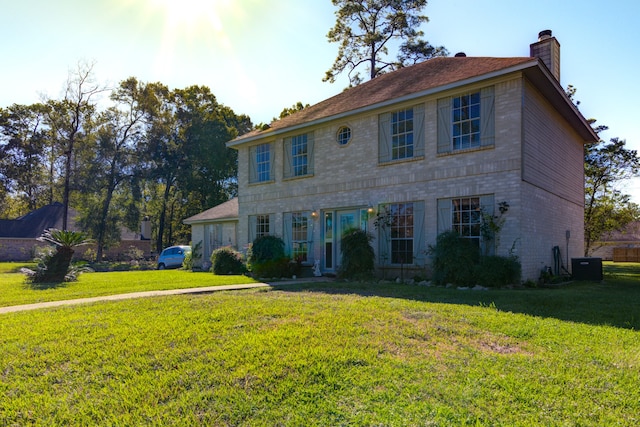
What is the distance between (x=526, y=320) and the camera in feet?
19.6

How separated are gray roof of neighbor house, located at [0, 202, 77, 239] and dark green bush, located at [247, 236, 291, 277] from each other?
1094 inches

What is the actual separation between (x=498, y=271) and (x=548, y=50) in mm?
8465

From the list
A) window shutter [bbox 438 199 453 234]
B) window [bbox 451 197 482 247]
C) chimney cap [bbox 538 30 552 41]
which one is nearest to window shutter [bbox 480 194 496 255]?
window [bbox 451 197 482 247]

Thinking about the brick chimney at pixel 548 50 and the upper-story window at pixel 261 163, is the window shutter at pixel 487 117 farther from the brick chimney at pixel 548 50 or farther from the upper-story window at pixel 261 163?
the upper-story window at pixel 261 163

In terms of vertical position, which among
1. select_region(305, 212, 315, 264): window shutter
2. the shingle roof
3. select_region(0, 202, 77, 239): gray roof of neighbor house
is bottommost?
select_region(305, 212, 315, 264): window shutter

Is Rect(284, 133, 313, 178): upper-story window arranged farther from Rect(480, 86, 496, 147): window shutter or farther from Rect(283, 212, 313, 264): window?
Rect(480, 86, 496, 147): window shutter

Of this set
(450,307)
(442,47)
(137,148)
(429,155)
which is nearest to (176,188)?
(137,148)

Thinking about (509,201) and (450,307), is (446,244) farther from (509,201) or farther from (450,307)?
(450,307)

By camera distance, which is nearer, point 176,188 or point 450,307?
point 450,307

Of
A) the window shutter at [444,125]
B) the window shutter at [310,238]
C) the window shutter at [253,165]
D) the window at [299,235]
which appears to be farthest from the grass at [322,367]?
the window shutter at [253,165]

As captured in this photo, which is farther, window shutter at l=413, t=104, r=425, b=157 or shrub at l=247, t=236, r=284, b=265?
shrub at l=247, t=236, r=284, b=265

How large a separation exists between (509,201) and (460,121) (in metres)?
2.76

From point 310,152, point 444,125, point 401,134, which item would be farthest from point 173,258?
point 444,125

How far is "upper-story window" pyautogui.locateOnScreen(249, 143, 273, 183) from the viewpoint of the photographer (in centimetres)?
1753
